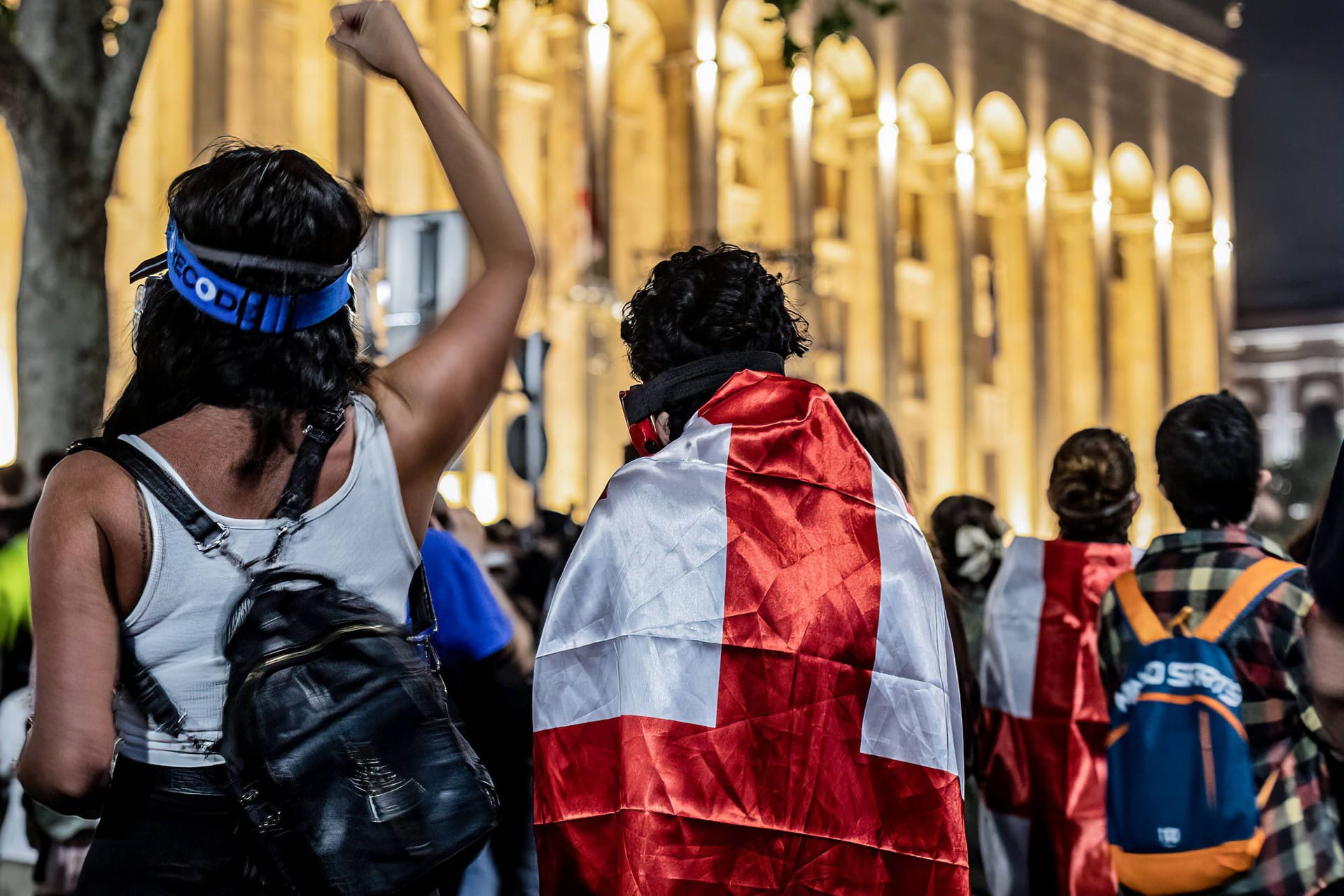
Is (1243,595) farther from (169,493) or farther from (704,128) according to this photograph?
(704,128)

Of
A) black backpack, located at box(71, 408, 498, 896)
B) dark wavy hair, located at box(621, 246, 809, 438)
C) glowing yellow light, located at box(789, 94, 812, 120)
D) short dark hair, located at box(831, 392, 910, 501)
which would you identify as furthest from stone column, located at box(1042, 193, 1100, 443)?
black backpack, located at box(71, 408, 498, 896)

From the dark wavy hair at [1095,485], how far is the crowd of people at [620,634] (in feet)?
0.05

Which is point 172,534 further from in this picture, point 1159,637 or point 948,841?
point 1159,637

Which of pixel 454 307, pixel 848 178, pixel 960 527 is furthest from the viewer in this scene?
pixel 848 178

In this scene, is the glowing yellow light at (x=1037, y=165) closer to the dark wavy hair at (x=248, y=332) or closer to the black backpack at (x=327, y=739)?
the dark wavy hair at (x=248, y=332)

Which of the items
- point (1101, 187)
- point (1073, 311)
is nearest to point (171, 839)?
point (1101, 187)

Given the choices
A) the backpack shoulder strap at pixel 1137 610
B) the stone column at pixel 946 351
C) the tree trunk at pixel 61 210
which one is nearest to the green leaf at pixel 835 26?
the tree trunk at pixel 61 210

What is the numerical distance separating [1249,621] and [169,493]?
273 cm

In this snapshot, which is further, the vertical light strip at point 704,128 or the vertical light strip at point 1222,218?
the vertical light strip at point 1222,218

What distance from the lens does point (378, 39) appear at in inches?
95.4

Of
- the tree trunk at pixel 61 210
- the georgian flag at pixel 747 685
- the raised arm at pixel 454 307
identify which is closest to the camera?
the raised arm at pixel 454 307

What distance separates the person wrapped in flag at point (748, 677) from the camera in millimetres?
2955

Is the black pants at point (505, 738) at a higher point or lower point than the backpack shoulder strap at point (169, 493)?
lower

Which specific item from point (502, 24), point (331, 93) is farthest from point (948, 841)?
point (502, 24)
